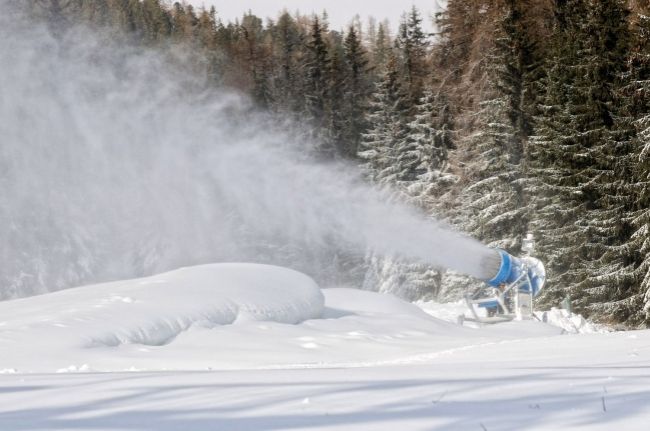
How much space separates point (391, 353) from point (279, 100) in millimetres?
48664

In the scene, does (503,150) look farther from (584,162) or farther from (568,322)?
(568,322)

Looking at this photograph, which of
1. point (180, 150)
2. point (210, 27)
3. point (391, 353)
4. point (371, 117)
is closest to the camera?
→ point (391, 353)

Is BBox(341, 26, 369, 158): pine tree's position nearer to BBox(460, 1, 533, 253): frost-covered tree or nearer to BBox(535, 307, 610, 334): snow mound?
BBox(460, 1, 533, 253): frost-covered tree

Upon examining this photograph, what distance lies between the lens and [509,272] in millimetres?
16891

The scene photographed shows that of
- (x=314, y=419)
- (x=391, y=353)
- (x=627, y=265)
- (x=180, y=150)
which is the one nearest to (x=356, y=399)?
(x=314, y=419)

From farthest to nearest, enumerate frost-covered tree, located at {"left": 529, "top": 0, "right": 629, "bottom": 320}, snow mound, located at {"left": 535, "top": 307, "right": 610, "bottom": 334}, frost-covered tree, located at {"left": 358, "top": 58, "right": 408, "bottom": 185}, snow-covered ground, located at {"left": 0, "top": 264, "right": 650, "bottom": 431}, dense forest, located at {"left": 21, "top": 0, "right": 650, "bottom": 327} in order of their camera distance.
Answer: frost-covered tree, located at {"left": 358, "top": 58, "right": 408, "bottom": 185} → frost-covered tree, located at {"left": 529, "top": 0, "right": 629, "bottom": 320} → dense forest, located at {"left": 21, "top": 0, "right": 650, "bottom": 327} → snow mound, located at {"left": 535, "top": 307, "right": 610, "bottom": 334} → snow-covered ground, located at {"left": 0, "top": 264, "right": 650, "bottom": 431}

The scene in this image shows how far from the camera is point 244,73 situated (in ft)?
226

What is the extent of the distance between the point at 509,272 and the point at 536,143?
418 inches

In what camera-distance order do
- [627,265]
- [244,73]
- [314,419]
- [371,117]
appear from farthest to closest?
[244,73] → [371,117] → [627,265] → [314,419]

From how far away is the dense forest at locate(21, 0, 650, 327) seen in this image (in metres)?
22.5

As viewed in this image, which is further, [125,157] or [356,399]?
[125,157]

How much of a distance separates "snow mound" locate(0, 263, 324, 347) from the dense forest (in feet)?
30.7

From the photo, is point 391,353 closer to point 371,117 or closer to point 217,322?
point 217,322

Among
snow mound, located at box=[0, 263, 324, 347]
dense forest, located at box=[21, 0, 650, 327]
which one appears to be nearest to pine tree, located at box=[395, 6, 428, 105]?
dense forest, located at box=[21, 0, 650, 327]
